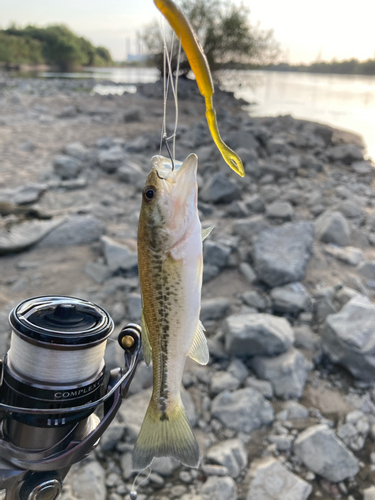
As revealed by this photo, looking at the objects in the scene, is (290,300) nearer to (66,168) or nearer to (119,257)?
(119,257)

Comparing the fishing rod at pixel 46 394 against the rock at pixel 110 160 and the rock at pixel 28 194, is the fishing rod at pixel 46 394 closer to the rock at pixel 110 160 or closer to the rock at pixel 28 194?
the rock at pixel 28 194

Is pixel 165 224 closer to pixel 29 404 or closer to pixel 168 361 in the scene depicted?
pixel 168 361

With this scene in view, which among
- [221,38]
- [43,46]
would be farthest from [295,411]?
[43,46]

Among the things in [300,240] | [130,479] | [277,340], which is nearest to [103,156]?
[300,240]

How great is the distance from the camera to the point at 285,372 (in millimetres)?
2924

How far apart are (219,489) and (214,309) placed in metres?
1.65

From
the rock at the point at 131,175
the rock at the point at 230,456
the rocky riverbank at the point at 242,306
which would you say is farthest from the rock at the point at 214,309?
the rock at the point at 131,175

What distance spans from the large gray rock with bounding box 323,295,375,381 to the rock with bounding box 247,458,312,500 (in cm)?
109

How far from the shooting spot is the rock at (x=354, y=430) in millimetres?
2549

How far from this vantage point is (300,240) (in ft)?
14.3

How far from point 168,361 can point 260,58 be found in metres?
26.1

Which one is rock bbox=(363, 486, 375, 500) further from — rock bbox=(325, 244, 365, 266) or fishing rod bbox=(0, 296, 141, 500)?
rock bbox=(325, 244, 365, 266)

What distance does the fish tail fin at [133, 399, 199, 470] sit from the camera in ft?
3.85

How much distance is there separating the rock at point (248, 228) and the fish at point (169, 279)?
3.86m
